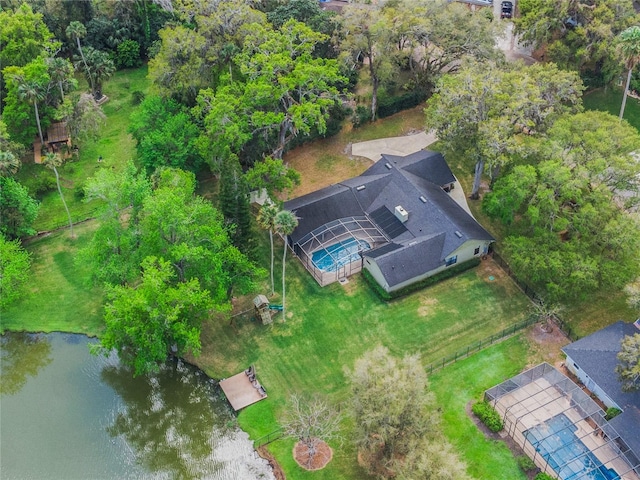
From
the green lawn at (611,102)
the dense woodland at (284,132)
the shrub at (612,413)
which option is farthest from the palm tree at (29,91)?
the green lawn at (611,102)

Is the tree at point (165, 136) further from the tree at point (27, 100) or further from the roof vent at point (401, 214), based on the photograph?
the roof vent at point (401, 214)

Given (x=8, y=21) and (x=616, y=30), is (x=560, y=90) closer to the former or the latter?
(x=616, y=30)

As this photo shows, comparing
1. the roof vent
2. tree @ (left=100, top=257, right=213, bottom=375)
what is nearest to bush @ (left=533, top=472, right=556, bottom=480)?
tree @ (left=100, top=257, right=213, bottom=375)

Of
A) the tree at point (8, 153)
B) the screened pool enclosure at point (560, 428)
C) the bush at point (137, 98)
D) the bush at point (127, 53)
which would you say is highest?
the bush at point (127, 53)

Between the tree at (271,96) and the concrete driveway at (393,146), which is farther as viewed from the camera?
the concrete driveway at (393,146)

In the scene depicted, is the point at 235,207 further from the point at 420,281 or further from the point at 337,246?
the point at 420,281

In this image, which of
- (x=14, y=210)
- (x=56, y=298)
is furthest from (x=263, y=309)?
(x=14, y=210)
